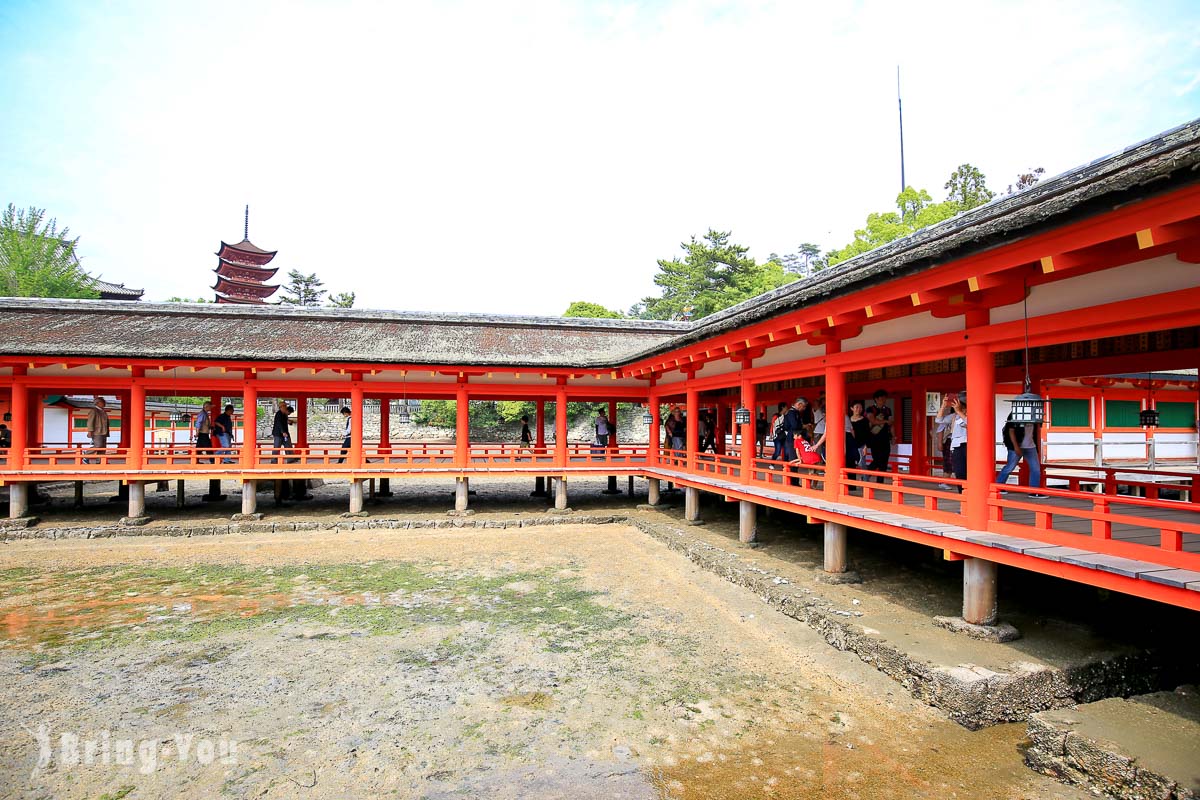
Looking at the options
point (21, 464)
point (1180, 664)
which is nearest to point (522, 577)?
point (1180, 664)

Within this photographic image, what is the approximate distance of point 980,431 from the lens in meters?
6.61

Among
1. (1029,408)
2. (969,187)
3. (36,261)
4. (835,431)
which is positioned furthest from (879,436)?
(36,261)

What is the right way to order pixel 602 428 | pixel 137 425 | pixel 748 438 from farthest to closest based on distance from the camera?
1. pixel 602 428
2. pixel 137 425
3. pixel 748 438

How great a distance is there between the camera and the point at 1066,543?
18.9ft

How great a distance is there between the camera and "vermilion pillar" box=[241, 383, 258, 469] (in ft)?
49.9

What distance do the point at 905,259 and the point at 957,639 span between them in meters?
4.04

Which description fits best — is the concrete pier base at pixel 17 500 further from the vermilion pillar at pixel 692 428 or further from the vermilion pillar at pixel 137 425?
the vermilion pillar at pixel 692 428

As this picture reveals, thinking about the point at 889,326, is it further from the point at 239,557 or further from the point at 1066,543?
the point at 239,557

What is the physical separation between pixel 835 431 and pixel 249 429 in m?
14.0

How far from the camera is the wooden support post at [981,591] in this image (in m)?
6.50

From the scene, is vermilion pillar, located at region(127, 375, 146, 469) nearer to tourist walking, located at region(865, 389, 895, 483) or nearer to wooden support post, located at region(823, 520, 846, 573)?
wooden support post, located at region(823, 520, 846, 573)

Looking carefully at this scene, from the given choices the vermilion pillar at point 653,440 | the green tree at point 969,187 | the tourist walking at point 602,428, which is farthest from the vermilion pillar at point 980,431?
the green tree at point 969,187

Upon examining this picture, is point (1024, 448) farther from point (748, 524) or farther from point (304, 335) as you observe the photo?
point (304, 335)

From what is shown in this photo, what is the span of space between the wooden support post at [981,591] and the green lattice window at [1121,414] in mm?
15177
